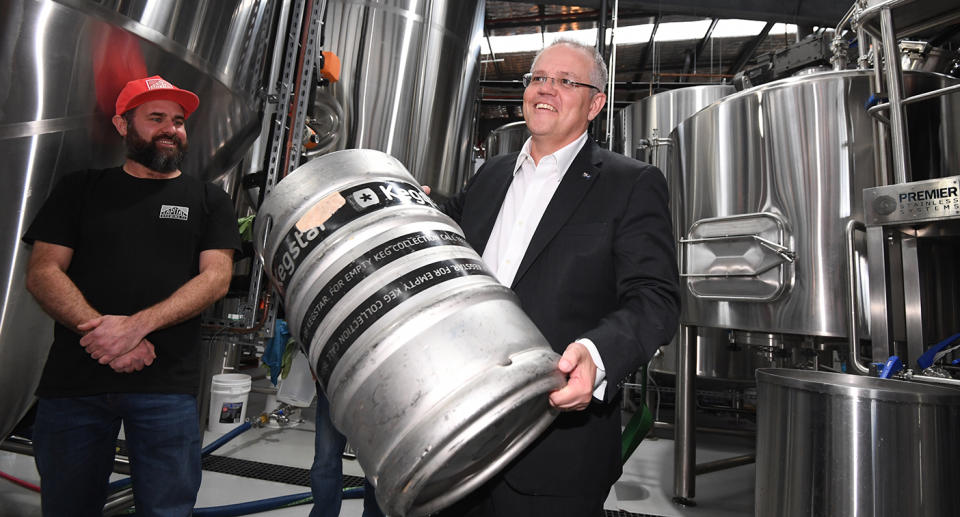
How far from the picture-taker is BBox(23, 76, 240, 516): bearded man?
1.64 meters

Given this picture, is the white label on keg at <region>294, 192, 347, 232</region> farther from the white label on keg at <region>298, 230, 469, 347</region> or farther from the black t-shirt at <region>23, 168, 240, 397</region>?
the black t-shirt at <region>23, 168, 240, 397</region>

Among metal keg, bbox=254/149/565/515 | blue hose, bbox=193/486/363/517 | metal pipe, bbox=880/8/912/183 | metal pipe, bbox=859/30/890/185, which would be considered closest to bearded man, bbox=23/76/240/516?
blue hose, bbox=193/486/363/517

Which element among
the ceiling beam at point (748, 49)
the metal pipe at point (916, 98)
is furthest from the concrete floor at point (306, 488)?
the ceiling beam at point (748, 49)

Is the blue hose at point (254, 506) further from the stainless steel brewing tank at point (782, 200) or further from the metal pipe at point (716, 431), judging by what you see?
the metal pipe at point (716, 431)

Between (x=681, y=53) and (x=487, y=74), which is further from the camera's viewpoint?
(x=487, y=74)

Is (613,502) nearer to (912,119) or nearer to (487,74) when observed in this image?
(912,119)

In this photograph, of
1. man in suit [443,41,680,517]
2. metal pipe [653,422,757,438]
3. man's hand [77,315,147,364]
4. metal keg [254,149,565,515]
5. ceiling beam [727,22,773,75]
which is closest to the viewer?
metal keg [254,149,565,515]

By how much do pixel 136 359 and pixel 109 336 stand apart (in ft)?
0.35

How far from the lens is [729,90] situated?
5223 millimetres

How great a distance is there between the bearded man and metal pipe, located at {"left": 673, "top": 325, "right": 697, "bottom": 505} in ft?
7.86

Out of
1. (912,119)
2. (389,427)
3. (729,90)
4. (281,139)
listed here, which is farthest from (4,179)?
(729,90)

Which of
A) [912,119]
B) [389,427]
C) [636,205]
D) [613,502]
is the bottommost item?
[613,502]

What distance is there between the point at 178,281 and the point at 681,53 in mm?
9323

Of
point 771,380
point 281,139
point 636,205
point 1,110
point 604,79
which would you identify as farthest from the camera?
point 281,139
